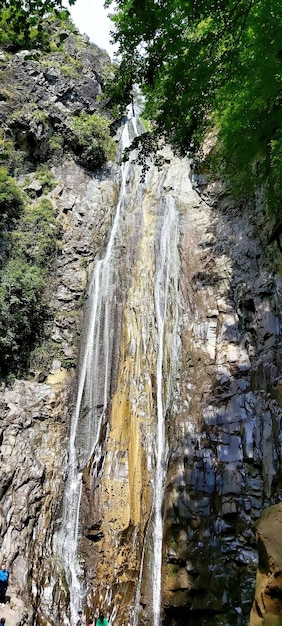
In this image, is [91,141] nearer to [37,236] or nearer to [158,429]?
[37,236]

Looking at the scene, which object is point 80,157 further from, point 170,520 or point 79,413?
point 170,520

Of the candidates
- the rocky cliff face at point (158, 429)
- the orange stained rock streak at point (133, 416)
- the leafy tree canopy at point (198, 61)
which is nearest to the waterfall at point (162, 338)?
the rocky cliff face at point (158, 429)

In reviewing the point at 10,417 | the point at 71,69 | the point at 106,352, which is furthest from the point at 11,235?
the point at 71,69

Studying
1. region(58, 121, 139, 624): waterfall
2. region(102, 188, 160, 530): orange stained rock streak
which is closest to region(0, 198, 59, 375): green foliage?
region(58, 121, 139, 624): waterfall

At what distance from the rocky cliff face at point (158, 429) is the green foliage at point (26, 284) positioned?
598 mm

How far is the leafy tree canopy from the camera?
488cm

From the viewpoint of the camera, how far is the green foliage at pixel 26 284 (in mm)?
11812

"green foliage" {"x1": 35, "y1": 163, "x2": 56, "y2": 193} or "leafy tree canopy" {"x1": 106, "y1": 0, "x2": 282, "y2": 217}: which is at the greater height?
"green foliage" {"x1": 35, "y1": 163, "x2": 56, "y2": 193}

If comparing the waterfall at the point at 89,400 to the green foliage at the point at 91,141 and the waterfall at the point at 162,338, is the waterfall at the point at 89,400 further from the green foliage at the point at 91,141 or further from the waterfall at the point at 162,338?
the green foliage at the point at 91,141

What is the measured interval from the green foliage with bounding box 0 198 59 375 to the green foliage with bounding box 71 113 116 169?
4406mm

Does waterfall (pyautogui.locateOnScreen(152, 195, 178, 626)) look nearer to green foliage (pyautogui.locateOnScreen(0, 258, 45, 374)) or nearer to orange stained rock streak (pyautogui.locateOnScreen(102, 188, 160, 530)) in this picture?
orange stained rock streak (pyautogui.locateOnScreen(102, 188, 160, 530))

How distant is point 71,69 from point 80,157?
221 inches

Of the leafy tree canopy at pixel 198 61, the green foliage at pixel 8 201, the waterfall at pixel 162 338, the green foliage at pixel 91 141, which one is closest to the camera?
the leafy tree canopy at pixel 198 61

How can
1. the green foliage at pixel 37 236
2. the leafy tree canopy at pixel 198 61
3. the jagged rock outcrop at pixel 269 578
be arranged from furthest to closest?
1. the green foliage at pixel 37 236
2. the leafy tree canopy at pixel 198 61
3. the jagged rock outcrop at pixel 269 578
